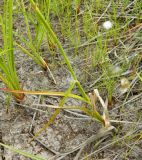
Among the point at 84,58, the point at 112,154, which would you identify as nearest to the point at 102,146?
the point at 112,154

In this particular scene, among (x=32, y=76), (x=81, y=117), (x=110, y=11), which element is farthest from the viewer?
(x=110, y=11)

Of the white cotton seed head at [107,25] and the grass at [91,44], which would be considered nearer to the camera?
the grass at [91,44]

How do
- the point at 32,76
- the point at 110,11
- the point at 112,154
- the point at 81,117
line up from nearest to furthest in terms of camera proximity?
the point at 112,154 < the point at 81,117 < the point at 32,76 < the point at 110,11

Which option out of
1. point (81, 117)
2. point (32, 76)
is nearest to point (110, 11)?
point (32, 76)

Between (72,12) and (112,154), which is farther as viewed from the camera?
(72,12)

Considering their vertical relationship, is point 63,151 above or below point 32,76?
below

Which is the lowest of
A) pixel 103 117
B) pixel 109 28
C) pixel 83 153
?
pixel 83 153

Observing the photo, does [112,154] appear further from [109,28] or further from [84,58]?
[109,28]

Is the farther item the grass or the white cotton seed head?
the white cotton seed head
